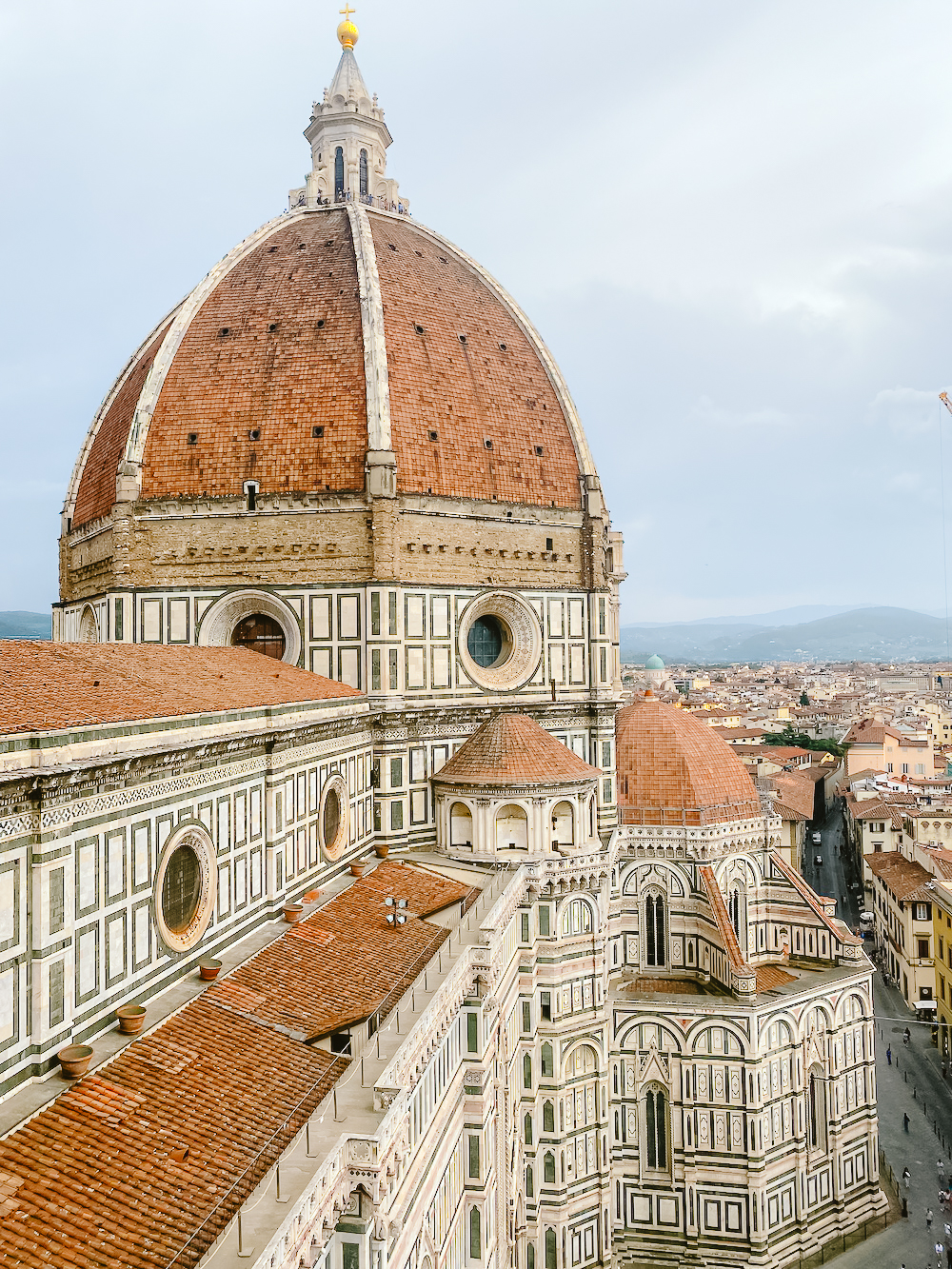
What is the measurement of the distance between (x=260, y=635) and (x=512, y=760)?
615 centimetres

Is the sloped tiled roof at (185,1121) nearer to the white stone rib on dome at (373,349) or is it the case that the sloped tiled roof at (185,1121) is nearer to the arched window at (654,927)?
the white stone rib on dome at (373,349)

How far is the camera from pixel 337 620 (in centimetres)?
2022

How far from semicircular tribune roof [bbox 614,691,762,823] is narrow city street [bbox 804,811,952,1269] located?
10.2 meters

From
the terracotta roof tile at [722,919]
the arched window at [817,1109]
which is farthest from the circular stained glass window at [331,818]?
the arched window at [817,1109]

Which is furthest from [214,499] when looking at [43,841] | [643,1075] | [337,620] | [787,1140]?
[787,1140]

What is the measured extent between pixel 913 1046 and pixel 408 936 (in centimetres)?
2636

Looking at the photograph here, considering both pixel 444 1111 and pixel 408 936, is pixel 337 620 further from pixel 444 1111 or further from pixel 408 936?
pixel 444 1111

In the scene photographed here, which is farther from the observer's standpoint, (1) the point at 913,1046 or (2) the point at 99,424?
(1) the point at 913,1046

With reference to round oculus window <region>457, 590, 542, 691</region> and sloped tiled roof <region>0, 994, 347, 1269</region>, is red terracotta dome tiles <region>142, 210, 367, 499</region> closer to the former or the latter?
round oculus window <region>457, 590, 542, 691</region>

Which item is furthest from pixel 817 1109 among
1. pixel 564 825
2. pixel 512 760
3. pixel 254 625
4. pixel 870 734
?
pixel 870 734

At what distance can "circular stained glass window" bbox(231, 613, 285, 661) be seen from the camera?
68.2 ft

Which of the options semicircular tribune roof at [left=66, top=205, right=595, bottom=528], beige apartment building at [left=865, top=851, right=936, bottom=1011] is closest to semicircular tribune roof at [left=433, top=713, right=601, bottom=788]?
semicircular tribune roof at [left=66, top=205, right=595, bottom=528]

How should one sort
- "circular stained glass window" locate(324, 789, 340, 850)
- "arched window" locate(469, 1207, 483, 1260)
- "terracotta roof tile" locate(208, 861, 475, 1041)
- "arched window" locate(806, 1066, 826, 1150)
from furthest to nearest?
"arched window" locate(806, 1066, 826, 1150), "circular stained glass window" locate(324, 789, 340, 850), "arched window" locate(469, 1207, 483, 1260), "terracotta roof tile" locate(208, 861, 475, 1041)

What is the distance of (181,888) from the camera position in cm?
1196
